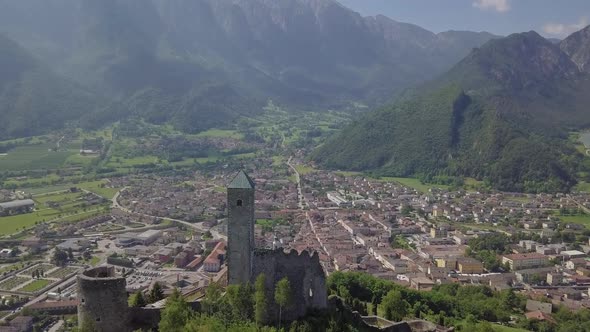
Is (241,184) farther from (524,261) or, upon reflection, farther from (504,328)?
(524,261)

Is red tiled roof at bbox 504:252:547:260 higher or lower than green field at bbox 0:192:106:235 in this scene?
lower

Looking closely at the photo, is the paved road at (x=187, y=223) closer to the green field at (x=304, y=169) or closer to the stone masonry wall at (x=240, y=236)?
the stone masonry wall at (x=240, y=236)

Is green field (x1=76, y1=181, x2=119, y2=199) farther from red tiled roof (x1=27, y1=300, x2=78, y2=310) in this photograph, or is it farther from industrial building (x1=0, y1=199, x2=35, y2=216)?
red tiled roof (x1=27, y1=300, x2=78, y2=310)

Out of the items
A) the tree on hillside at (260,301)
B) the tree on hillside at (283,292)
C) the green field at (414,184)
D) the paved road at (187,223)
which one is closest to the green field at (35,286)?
the paved road at (187,223)

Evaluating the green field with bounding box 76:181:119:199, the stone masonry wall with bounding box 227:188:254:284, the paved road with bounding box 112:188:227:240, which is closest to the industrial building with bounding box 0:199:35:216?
the paved road with bounding box 112:188:227:240

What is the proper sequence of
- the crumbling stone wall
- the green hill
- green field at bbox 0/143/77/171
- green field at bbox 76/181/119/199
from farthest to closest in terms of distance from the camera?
1. the green hill
2. green field at bbox 0/143/77/171
3. green field at bbox 76/181/119/199
4. the crumbling stone wall

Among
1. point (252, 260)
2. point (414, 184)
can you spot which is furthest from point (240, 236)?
point (414, 184)
